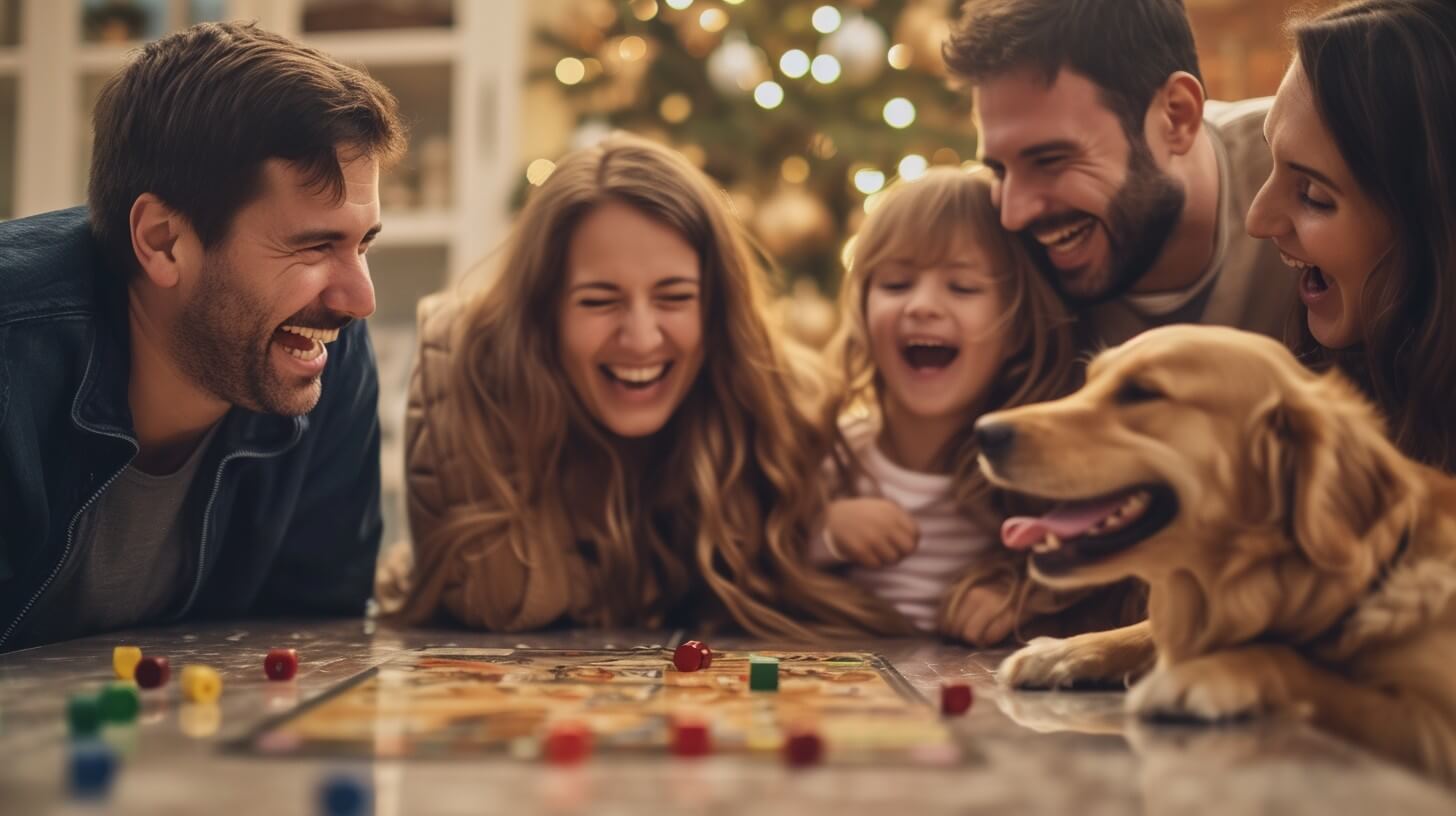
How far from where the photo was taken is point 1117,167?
7.91ft

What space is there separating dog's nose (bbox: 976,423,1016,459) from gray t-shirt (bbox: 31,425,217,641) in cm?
153

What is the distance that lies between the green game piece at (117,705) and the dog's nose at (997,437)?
0.94 metres

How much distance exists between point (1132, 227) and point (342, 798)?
1.88 meters

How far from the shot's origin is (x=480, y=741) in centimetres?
125

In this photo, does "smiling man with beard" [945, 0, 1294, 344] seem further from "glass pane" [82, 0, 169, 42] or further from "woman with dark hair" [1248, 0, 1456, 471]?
"glass pane" [82, 0, 169, 42]

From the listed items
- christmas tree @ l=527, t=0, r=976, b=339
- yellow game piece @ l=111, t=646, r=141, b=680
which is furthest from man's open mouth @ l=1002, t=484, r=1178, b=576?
christmas tree @ l=527, t=0, r=976, b=339

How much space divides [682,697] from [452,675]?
33 centimetres

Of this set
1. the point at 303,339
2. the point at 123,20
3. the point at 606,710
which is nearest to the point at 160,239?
the point at 303,339

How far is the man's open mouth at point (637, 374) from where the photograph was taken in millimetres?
2541

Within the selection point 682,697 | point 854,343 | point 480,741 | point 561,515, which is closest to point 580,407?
point 561,515

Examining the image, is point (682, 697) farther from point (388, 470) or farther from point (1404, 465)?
point (388, 470)

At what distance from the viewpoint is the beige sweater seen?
2375 millimetres

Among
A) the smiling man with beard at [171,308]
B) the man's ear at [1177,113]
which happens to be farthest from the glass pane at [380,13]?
the man's ear at [1177,113]

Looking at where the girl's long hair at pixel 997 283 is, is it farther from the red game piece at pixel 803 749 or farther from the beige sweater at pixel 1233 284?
the red game piece at pixel 803 749
